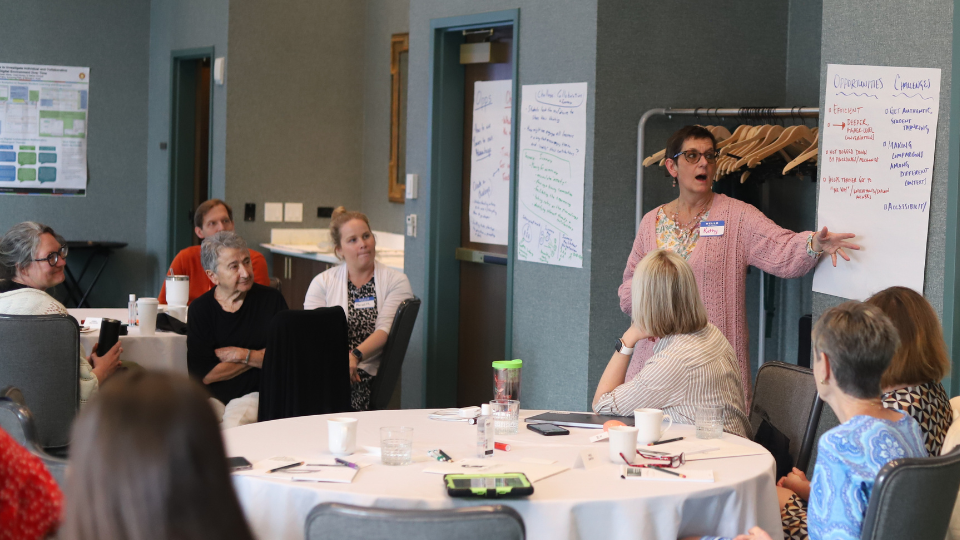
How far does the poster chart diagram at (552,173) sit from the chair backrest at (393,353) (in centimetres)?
81

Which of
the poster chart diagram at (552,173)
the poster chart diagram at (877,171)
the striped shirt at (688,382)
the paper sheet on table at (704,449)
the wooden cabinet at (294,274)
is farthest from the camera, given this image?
the wooden cabinet at (294,274)

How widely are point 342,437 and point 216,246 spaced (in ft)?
6.58

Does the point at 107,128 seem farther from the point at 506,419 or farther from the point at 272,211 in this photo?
the point at 506,419

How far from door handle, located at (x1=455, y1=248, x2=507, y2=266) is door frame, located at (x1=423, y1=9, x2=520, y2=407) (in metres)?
0.06

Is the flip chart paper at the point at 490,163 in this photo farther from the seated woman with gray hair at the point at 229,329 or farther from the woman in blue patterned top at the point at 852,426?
the woman in blue patterned top at the point at 852,426

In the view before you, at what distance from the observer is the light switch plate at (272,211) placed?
7191 mm

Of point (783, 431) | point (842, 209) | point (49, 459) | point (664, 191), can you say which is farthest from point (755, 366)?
point (49, 459)

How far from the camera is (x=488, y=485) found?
2.03 m

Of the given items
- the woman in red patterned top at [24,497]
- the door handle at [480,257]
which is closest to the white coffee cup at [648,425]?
the woman in red patterned top at [24,497]

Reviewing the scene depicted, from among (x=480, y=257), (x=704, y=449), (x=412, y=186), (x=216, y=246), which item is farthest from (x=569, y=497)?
(x=412, y=186)

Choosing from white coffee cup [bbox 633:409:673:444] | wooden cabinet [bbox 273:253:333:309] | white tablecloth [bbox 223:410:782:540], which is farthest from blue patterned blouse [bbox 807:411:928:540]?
wooden cabinet [bbox 273:253:333:309]

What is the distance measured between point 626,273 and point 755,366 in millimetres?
1063

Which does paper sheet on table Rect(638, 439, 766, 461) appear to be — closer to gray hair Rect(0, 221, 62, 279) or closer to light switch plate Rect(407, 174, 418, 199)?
gray hair Rect(0, 221, 62, 279)

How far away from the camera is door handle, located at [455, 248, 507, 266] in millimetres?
5156
